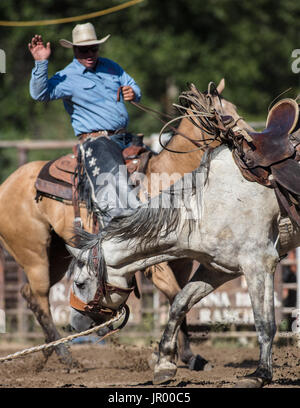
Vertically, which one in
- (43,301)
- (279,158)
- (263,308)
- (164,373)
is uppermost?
(279,158)

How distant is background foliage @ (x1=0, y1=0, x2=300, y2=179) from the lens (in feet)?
57.2

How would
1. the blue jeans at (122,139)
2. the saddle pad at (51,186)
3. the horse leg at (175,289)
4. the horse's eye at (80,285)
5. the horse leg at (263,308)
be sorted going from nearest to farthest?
the horse leg at (263,308) → the horse's eye at (80,285) → the horse leg at (175,289) → the blue jeans at (122,139) → the saddle pad at (51,186)

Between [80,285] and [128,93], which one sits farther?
[128,93]

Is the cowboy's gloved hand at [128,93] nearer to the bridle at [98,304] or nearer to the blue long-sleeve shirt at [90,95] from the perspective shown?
the blue long-sleeve shirt at [90,95]

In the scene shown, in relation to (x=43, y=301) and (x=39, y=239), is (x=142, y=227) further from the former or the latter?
(x=43, y=301)

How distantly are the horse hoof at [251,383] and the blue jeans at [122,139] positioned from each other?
8.13 ft

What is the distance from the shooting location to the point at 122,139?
21.1ft

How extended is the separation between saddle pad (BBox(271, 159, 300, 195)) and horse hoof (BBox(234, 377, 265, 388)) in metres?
1.23

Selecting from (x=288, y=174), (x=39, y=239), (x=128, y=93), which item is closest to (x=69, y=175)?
(x=39, y=239)

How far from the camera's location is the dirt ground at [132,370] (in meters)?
5.41

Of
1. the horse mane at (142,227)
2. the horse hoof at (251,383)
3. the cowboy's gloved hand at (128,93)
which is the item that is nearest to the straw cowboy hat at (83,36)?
the cowboy's gloved hand at (128,93)

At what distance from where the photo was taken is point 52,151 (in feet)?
46.4

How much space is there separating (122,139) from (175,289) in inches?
54.9
